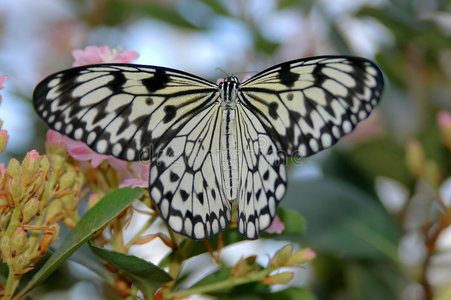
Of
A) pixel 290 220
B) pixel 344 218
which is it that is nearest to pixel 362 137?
pixel 344 218

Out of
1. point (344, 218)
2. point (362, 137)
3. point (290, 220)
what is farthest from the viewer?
point (362, 137)

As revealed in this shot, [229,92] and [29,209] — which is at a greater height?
[229,92]

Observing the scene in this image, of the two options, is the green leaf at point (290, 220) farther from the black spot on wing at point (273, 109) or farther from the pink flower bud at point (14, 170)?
the pink flower bud at point (14, 170)

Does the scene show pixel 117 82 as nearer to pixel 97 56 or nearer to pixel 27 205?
pixel 97 56

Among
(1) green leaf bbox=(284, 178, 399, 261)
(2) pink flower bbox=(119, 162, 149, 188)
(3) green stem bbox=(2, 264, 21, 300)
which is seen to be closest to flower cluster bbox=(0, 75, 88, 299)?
(3) green stem bbox=(2, 264, 21, 300)

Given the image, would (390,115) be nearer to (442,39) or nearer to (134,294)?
(442,39)

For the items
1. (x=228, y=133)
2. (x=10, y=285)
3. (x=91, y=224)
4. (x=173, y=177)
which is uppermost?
(x=228, y=133)

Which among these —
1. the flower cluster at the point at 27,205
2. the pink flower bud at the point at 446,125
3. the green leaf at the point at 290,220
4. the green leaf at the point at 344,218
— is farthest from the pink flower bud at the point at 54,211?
the pink flower bud at the point at 446,125
